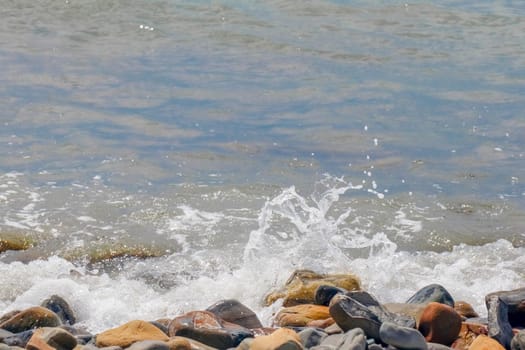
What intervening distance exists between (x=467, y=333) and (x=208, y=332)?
146 centimetres

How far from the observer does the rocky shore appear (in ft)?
18.1

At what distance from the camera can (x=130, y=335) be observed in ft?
18.7

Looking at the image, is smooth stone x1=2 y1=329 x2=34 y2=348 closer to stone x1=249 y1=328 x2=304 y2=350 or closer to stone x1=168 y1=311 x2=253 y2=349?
stone x1=168 y1=311 x2=253 y2=349

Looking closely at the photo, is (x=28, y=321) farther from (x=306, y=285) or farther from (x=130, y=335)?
(x=306, y=285)

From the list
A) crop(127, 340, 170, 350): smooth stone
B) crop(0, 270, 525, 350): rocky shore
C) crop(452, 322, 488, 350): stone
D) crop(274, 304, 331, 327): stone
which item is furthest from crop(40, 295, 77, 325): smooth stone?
crop(452, 322, 488, 350): stone

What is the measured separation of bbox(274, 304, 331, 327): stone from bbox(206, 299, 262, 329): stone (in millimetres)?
143

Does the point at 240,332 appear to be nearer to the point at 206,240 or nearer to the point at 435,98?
the point at 206,240

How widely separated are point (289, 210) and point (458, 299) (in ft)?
7.07

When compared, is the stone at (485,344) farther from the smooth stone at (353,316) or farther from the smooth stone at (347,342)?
the smooth stone at (347,342)

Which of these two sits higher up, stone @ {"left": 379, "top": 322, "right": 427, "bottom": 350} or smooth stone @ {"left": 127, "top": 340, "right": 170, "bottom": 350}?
smooth stone @ {"left": 127, "top": 340, "right": 170, "bottom": 350}

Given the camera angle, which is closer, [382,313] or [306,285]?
[382,313]

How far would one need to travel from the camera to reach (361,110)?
41.2 feet

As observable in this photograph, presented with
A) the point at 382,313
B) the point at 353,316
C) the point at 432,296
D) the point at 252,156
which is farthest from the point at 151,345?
the point at 252,156

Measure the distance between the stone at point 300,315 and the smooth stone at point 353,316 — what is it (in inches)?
18.3
